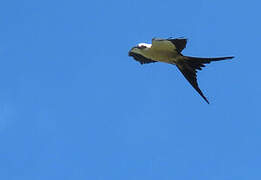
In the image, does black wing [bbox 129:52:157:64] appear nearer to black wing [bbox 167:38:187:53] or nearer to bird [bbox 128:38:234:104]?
bird [bbox 128:38:234:104]

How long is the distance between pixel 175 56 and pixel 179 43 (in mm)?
454

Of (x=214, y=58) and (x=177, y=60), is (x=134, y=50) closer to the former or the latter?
(x=177, y=60)

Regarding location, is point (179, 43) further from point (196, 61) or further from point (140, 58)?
point (140, 58)

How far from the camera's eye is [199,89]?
1304 cm

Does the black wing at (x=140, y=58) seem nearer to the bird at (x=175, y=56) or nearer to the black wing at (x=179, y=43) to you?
the bird at (x=175, y=56)

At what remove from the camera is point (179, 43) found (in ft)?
42.6

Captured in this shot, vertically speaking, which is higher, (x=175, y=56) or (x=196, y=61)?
(x=175, y=56)

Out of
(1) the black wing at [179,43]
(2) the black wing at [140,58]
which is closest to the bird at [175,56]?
(1) the black wing at [179,43]

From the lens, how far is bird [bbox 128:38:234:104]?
42.2 feet

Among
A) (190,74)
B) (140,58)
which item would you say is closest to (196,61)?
(190,74)

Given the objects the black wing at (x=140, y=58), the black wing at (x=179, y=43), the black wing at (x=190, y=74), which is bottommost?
the black wing at (x=190, y=74)

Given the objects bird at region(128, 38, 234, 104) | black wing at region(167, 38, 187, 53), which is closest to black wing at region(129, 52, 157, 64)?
bird at region(128, 38, 234, 104)

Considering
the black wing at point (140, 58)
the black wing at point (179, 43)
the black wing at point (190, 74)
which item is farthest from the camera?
the black wing at point (140, 58)

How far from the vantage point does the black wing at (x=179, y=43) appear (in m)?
12.8
